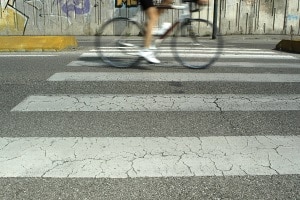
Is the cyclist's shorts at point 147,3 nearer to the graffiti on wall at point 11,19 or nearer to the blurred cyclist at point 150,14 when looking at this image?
the blurred cyclist at point 150,14

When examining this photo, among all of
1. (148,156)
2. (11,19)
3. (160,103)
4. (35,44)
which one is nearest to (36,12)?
(11,19)

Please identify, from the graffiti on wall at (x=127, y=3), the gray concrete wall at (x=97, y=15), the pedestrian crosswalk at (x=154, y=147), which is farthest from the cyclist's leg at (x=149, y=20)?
the graffiti on wall at (x=127, y=3)

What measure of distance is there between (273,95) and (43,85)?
11.2 ft

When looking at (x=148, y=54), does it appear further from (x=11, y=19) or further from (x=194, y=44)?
(x=11, y=19)

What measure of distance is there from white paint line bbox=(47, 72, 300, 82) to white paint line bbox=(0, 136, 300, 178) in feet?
7.52

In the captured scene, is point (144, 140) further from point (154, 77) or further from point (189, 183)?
point (154, 77)

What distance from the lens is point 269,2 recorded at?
1559cm

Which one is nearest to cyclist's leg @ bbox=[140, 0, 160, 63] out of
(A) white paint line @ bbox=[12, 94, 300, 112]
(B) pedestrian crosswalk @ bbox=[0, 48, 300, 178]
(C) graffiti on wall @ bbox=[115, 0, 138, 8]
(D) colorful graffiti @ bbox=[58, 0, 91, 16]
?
(B) pedestrian crosswalk @ bbox=[0, 48, 300, 178]

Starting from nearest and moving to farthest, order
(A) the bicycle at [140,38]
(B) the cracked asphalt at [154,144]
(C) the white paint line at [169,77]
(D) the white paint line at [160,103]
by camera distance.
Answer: (B) the cracked asphalt at [154,144], (D) the white paint line at [160,103], (C) the white paint line at [169,77], (A) the bicycle at [140,38]

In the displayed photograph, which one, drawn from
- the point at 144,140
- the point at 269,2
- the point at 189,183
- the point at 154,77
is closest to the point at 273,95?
the point at 154,77

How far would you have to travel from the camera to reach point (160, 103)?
4383 mm

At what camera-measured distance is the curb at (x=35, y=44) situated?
8352mm

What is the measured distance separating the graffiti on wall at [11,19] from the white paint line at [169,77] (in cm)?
1142

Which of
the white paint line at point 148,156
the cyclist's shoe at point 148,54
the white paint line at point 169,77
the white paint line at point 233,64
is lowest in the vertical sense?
the white paint line at point 148,156
